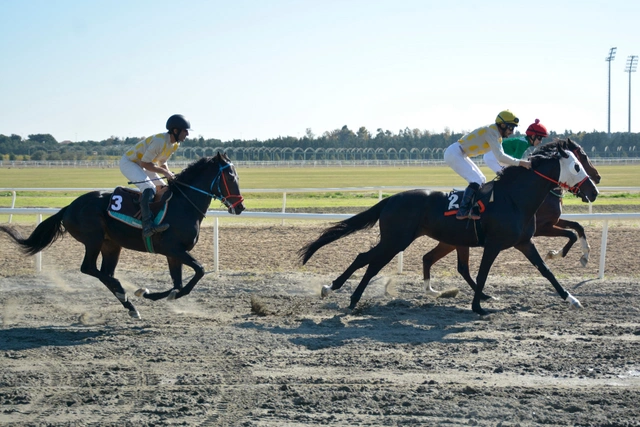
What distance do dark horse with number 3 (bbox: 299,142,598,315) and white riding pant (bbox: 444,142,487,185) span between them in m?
0.25

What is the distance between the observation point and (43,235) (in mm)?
7684

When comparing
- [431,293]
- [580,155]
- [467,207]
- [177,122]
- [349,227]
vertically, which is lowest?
[431,293]

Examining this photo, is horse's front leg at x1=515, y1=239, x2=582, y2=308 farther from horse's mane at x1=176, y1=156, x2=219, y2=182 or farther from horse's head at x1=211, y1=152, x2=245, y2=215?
horse's mane at x1=176, y1=156, x2=219, y2=182

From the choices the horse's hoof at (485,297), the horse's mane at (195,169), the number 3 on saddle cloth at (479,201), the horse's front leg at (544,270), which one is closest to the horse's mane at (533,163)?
the number 3 on saddle cloth at (479,201)

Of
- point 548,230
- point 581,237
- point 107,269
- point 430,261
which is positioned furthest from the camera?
point 581,237

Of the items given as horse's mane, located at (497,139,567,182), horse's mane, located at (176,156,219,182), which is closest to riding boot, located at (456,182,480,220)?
horse's mane, located at (497,139,567,182)

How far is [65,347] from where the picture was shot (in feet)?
18.9

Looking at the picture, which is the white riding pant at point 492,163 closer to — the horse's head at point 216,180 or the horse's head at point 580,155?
the horse's head at point 580,155

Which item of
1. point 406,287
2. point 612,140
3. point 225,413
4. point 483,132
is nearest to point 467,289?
point 406,287

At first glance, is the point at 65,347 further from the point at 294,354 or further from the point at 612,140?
the point at 612,140

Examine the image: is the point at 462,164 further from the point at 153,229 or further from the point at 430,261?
the point at 153,229

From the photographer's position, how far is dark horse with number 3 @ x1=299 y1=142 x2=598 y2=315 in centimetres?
720

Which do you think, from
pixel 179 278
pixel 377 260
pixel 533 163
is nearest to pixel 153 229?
pixel 179 278

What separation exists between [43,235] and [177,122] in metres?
2.10
